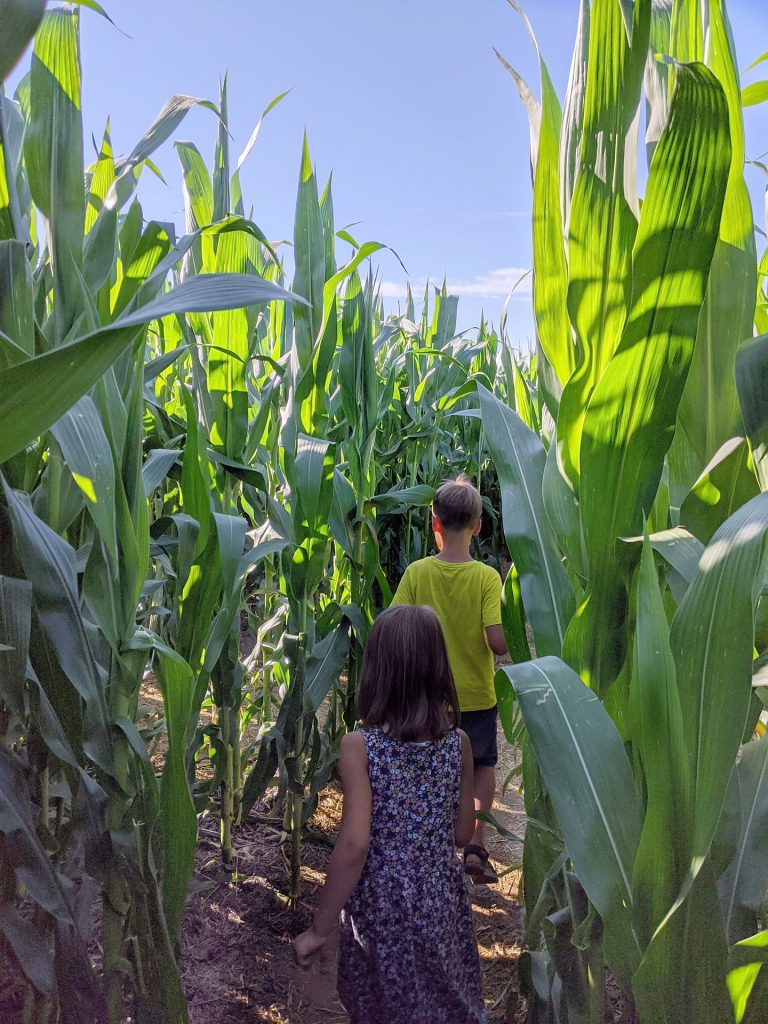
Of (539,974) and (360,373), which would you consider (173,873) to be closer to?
(539,974)

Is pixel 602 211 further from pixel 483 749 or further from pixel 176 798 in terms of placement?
pixel 483 749

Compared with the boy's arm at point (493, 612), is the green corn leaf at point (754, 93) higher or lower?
higher

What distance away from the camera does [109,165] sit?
1.20m

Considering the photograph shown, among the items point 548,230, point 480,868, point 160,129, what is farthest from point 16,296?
point 480,868

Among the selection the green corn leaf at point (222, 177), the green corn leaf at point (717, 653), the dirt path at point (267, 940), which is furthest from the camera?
the green corn leaf at point (222, 177)

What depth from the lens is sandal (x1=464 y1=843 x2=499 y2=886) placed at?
1.80 m

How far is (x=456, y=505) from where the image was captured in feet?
6.34

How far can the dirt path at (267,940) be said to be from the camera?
1.50m

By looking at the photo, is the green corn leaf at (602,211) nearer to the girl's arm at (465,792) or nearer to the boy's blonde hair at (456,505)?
the girl's arm at (465,792)

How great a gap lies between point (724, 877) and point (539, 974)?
1.16 feet

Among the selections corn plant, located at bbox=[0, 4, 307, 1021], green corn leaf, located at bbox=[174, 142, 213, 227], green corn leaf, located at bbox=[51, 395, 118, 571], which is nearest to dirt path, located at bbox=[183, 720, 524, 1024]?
corn plant, located at bbox=[0, 4, 307, 1021]

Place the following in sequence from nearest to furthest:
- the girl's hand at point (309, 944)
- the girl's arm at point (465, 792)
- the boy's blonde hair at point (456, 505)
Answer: the girl's hand at point (309, 944) < the girl's arm at point (465, 792) < the boy's blonde hair at point (456, 505)

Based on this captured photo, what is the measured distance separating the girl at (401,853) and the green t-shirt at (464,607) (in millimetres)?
669

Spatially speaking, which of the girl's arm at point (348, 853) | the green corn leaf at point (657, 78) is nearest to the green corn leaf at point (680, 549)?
the green corn leaf at point (657, 78)
